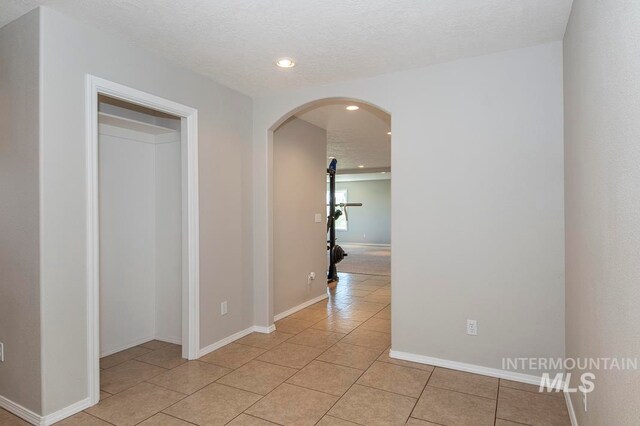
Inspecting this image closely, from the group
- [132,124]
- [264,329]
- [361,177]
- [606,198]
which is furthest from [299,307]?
[361,177]

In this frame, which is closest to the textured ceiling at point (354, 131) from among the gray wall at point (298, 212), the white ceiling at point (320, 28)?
the gray wall at point (298, 212)

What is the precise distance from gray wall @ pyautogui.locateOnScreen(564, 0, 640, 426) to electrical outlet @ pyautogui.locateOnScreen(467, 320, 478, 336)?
729 mm

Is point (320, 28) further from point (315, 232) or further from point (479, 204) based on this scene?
point (315, 232)

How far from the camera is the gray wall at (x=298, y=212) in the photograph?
450 centimetres

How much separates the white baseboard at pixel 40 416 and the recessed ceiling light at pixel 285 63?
2.82 meters

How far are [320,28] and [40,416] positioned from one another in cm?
300

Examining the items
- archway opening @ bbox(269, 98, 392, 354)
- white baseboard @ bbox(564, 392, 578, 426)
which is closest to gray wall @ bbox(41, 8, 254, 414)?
archway opening @ bbox(269, 98, 392, 354)

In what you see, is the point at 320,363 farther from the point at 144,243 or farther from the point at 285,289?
the point at 144,243

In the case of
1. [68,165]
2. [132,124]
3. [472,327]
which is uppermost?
[132,124]

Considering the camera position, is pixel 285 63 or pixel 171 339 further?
pixel 171 339

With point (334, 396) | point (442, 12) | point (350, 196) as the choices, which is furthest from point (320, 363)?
point (350, 196)

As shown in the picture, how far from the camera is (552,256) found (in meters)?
2.66

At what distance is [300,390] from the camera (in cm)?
264

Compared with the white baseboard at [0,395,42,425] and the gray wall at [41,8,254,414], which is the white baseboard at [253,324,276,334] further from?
the white baseboard at [0,395,42,425]
